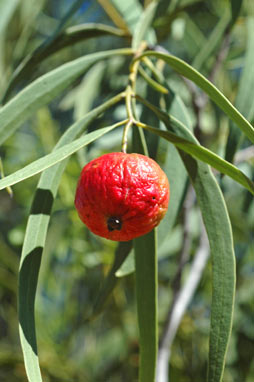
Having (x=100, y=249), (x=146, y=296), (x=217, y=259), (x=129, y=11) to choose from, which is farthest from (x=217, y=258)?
(x=100, y=249)

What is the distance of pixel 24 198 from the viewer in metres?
1.88

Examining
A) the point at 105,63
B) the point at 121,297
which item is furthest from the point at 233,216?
the point at 105,63

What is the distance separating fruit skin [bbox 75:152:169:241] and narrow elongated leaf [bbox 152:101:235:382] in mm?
105

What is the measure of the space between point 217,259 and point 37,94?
40 cm

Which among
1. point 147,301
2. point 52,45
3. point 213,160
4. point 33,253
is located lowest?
point 147,301

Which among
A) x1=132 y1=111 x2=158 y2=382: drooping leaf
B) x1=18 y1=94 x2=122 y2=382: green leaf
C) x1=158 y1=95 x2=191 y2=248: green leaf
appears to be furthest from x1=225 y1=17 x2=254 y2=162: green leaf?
x1=18 y1=94 x2=122 y2=382: green leaf

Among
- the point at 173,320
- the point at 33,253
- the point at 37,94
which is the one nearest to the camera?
the point at 33,253

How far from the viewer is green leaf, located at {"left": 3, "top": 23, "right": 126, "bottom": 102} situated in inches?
41.1

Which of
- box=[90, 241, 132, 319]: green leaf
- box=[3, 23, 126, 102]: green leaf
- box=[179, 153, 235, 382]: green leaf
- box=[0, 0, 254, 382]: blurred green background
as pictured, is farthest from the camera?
box=[0, 0, 254, 382]: blurred green background

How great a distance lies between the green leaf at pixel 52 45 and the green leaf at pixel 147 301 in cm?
44

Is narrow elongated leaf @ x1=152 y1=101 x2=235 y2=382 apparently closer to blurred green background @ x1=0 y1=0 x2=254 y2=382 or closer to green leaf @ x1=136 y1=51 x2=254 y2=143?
green leaf @ x1=136 y1=51 x2=254 y2=143

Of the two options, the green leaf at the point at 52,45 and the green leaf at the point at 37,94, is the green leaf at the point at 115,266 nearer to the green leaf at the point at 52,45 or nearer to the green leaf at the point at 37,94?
the green leaf at the point at 37,94

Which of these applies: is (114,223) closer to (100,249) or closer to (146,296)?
(146,296)

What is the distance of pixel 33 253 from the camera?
0.72 meters
